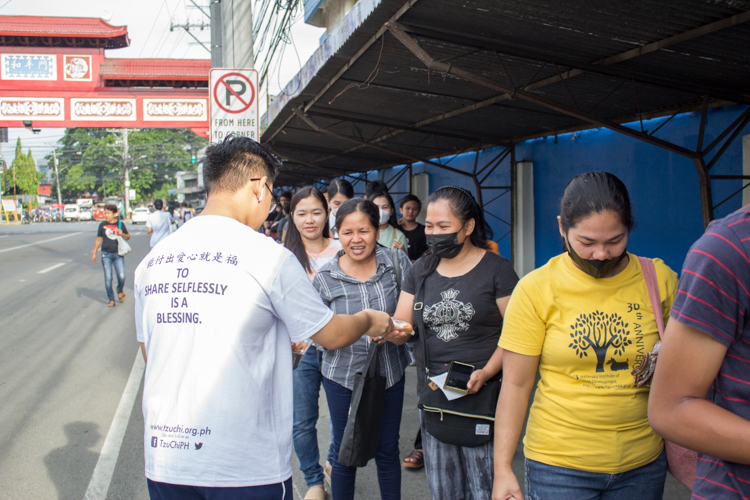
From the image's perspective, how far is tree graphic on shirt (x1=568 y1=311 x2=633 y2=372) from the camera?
189 centimetres

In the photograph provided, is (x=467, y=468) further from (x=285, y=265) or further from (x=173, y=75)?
(x=173, y=75)

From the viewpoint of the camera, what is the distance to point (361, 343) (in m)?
3.06

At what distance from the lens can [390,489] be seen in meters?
3.00

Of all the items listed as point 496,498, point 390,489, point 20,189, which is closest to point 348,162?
point 390,489

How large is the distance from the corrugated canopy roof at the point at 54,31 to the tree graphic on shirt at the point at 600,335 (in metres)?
28.9

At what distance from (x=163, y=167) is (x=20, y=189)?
20.2 m

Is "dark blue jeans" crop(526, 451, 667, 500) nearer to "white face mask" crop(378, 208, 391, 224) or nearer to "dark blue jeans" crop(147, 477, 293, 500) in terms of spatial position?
"dark blue jeans" crop(147, 477, 293, 500)

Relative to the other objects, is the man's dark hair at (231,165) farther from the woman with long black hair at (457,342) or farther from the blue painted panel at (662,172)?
the blue painted panel at (662,172)

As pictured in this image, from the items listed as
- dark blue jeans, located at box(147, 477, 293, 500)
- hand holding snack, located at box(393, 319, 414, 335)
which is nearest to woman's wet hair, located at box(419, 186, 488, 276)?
hand holding snack, located at box(393, 319, 414, 335)

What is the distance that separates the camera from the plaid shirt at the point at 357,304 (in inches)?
120

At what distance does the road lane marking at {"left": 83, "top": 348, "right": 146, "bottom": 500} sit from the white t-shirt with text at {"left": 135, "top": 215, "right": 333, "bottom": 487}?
2324 millimetres

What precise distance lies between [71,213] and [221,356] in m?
70.6

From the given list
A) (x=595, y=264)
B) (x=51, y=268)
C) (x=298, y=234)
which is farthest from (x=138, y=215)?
(x=595, y=264)

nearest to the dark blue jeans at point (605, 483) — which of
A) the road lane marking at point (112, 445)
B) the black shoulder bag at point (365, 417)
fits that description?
the black shoulder bag at point (365, 417)
